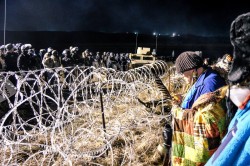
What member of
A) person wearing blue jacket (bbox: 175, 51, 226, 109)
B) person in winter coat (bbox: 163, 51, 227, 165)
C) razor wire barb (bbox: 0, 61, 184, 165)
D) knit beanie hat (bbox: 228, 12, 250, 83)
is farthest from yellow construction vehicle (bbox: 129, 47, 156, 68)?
knit beanie hat (bbox: 228, 12, 250, 83)

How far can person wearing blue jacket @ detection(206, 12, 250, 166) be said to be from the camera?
1.29 m

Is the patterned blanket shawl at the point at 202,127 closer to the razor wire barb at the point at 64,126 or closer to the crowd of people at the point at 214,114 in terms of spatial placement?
the crowd of people at the point at 214,114

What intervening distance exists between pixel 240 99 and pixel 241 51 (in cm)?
21

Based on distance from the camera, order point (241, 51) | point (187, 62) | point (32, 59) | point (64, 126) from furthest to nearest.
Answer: point (32, 59) → point (64, 126) → point (187, 62) → point (241, 51)

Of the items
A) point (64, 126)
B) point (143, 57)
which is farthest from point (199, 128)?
point (143, 57)

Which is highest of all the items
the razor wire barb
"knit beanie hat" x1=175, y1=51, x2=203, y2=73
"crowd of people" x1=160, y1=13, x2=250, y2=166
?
"knit beanie hat" x1=175, y1=51, x2=203, y2=73

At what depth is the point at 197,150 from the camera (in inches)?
94.0

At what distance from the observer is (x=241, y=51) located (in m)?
1.39

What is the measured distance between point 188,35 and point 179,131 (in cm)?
13614

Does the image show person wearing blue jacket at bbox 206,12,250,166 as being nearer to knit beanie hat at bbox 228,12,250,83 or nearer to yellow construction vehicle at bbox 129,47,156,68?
knit beanie hat at bbox 228,12,250,83

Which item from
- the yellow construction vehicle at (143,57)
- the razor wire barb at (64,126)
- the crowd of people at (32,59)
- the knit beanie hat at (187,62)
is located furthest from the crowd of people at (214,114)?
the yellow construction vehicle at (143,57)

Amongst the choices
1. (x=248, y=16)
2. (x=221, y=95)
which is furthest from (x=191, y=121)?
(x=248, y=16)

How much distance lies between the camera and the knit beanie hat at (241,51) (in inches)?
53.9

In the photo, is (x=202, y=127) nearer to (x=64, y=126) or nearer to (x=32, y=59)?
(x=64, y=126)
